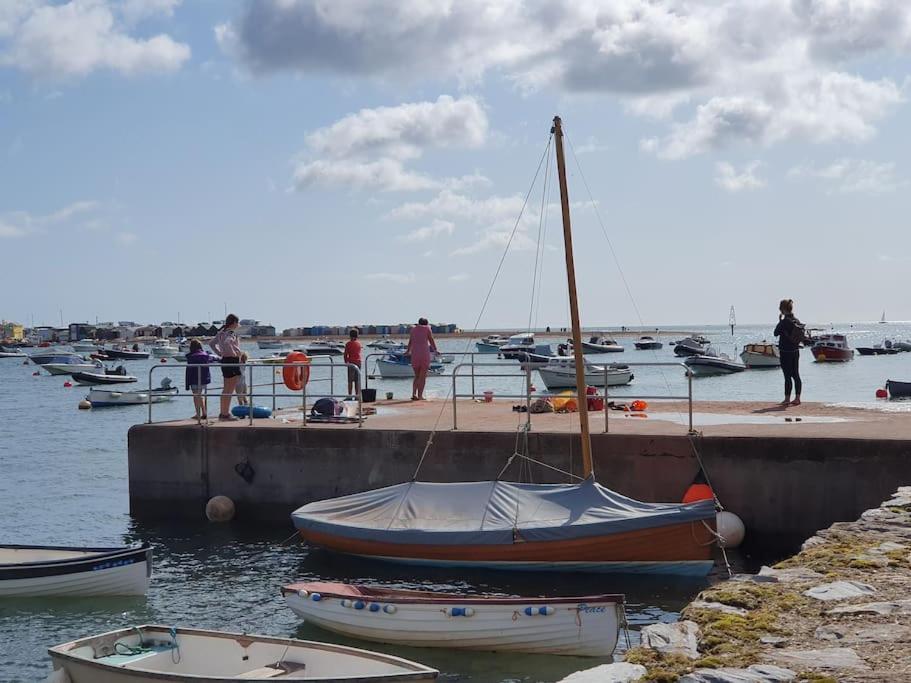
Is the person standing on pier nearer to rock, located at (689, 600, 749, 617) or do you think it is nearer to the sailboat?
the sailboat

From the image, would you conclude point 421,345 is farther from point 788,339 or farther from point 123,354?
point 123,354

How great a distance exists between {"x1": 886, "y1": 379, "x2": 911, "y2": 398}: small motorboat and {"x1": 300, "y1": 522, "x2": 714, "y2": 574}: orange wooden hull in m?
30.8

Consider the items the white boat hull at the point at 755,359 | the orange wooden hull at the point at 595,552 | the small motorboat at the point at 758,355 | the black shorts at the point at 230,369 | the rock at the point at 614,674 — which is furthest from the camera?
the white boat hull at the point at 755,359

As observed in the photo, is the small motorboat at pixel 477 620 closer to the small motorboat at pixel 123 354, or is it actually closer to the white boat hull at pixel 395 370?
the white boat hull at pixel 395 370

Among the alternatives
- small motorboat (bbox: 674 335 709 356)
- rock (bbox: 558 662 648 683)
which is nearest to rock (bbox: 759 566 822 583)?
rock (bbox: 558 662 648 683)

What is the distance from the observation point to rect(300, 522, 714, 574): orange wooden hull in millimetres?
14852

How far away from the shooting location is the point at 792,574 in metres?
9.52

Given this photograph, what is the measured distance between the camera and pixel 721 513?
16.4 metres

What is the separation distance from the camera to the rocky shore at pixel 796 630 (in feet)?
22.1

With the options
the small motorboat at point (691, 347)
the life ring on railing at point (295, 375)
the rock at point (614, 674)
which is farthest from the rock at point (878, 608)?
the small motorboat at point (691, 347)

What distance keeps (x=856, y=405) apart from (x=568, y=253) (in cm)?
874

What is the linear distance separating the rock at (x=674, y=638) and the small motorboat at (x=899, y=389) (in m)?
37.7

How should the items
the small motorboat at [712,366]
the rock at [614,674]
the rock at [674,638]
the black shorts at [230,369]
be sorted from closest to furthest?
the rock at [614,674], the rock at [674,638], the black shorts at [230,369], the small motorboat at [712,366]

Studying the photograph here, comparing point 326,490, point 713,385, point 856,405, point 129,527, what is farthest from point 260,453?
point 713,385
